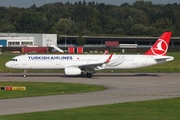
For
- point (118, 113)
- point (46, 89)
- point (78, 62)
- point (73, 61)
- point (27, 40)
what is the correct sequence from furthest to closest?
point (27, 40) < point (78, 62) < point (73, 61) < point (46, 89) < point (118, 113)

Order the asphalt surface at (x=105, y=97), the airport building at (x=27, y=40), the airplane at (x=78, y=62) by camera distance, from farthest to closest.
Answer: the airport building at (x=27, y=40)
the airplane at (x=78, y=62)
the asphalt surface at (x=105, y=97)

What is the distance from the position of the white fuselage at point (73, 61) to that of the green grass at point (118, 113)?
25767 millimetres

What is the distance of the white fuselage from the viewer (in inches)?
2302

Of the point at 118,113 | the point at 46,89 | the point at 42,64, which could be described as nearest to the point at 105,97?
the point at 46,89

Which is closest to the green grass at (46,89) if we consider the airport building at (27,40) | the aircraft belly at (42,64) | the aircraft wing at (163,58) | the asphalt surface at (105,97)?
the asphalt surface at (105,97)

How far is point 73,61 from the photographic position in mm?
58750

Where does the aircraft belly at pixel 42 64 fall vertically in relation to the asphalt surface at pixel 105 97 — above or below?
above

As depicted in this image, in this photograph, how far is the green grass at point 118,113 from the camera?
1081 inches

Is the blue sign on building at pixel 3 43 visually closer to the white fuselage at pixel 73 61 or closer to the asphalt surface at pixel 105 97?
the white fuselage at pixel 73 61

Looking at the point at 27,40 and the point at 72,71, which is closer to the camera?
the point at 72,71

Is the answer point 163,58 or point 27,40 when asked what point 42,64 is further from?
point 27,40

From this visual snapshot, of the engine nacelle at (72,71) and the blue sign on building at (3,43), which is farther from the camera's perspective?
the blue sign on building at (3,43)

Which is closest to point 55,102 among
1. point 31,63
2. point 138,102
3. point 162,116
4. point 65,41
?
point 138,102

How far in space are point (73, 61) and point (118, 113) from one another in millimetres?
30073
